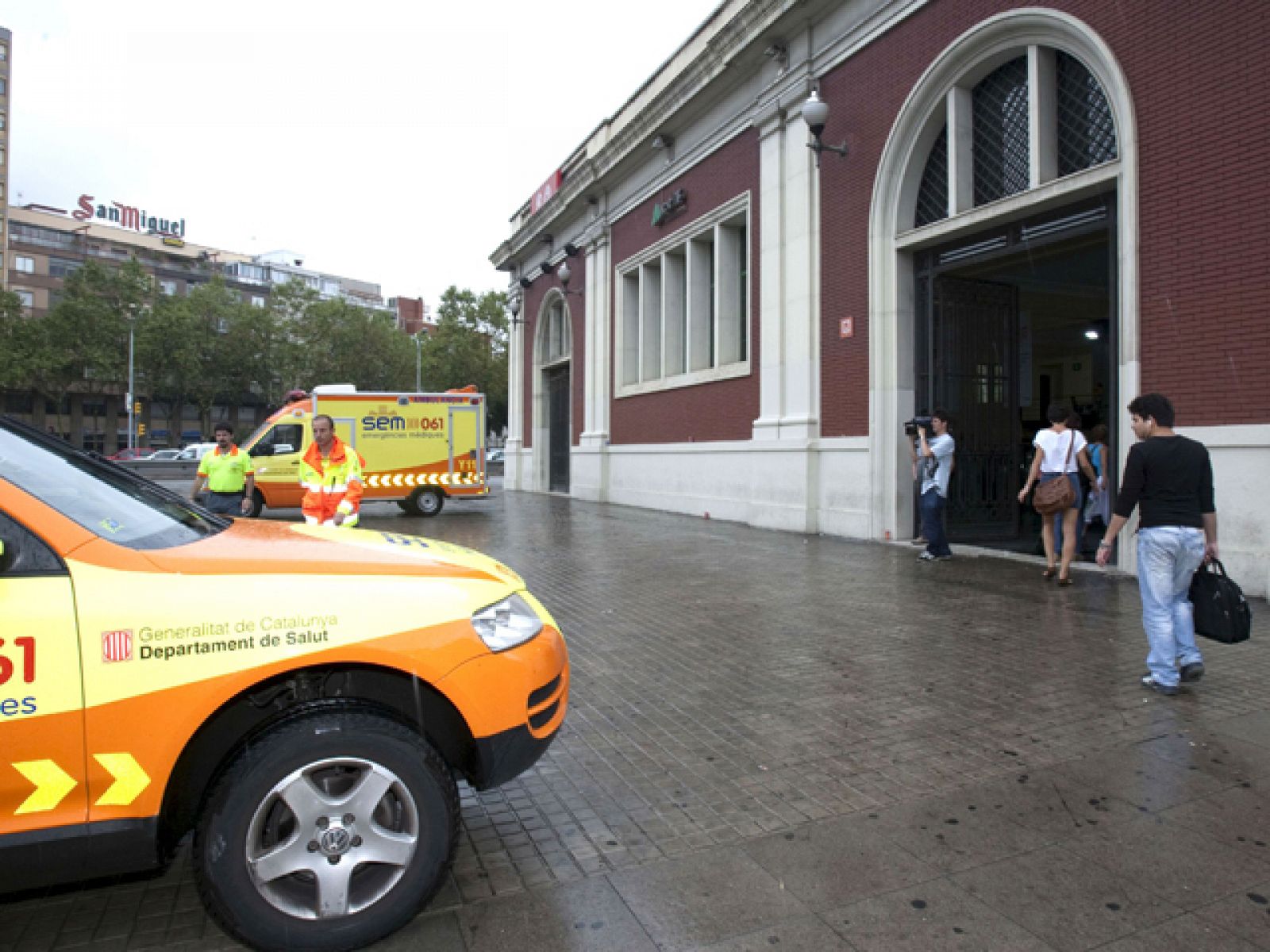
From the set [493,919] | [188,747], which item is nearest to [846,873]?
[493,919]

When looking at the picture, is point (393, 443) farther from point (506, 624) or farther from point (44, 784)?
point (44, 784)

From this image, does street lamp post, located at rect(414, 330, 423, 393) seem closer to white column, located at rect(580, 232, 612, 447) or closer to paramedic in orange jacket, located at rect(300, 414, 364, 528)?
white column, located at rect(580, 232, 612, 447)

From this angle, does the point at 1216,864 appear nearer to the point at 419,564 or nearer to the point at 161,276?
the point at 419,564

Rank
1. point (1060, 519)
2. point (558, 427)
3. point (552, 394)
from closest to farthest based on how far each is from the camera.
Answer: point (1060, 519)
point (558, 427)
point (552, 394)

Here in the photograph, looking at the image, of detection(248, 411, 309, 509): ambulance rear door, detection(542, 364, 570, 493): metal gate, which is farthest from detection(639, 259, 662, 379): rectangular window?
detection(248, 411, 309, 509): ambulance rear door

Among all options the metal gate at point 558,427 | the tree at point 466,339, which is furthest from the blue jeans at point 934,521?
the tree at point 466,339

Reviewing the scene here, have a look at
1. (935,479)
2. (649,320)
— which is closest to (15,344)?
(649,320)

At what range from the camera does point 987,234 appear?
35.0 ft

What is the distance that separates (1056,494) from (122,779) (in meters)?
8.24

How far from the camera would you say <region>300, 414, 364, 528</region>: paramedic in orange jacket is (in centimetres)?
688

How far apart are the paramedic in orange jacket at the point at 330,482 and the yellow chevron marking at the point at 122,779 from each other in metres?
4.79

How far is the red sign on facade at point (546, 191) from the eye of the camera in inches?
936

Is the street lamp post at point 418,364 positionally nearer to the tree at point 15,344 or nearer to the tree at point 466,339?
the tree at point 466,339

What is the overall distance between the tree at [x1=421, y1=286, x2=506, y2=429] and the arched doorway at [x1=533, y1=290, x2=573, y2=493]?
2663 cm
